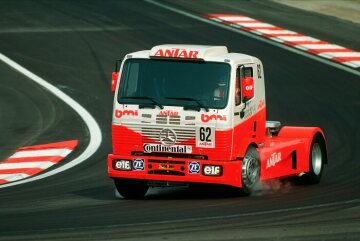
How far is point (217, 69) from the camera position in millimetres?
15406

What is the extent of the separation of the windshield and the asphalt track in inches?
59.0

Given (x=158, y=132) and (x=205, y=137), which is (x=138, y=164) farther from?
(x=205, y=137)

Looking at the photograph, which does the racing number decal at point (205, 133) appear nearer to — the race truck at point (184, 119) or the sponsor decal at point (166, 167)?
the race truck at point (184, 119)

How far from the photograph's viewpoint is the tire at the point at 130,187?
627 inches

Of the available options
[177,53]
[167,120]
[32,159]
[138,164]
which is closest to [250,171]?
[167,120]

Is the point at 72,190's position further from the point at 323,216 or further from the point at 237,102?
the point at 323,216

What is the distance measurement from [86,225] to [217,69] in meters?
3.80

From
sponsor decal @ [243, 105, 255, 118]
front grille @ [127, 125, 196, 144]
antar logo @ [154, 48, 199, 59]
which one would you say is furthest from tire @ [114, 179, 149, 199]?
antar logo @ [154, 48, 199, 59]

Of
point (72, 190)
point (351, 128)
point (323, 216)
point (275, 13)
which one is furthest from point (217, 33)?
point (323, 216)

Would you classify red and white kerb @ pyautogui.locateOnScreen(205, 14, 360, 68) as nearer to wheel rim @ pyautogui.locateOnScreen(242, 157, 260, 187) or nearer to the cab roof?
wheel rim @ pyautogui.locateOnScreen(242, 157, 260, 187)

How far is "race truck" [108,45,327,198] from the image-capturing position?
15.3 m

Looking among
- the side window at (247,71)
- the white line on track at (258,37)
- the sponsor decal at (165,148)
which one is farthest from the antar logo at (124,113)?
the white line on track at (258,37)

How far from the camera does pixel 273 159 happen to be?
54.1ft

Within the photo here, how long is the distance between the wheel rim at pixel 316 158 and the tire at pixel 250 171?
2.00 m
